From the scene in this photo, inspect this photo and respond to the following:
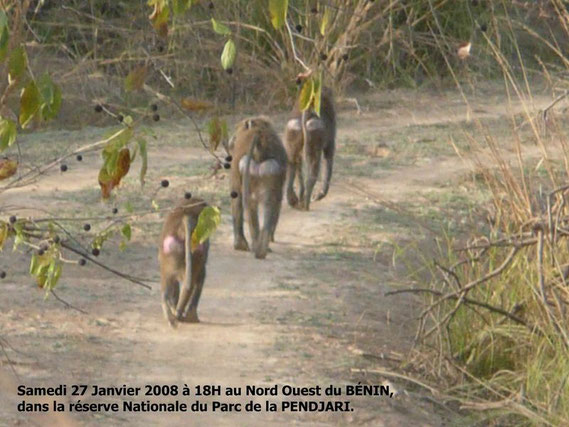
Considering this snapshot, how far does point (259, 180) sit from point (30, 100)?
177 inches

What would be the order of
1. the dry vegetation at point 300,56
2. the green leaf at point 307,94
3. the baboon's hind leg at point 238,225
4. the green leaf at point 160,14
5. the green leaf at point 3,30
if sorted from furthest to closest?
the dry vegetation at point 300,56 < the baboon's hind leg at point 238,225 < the green leaf at point 160,14 < the green leaf at point 307,94 < the green leaf at point 3,30

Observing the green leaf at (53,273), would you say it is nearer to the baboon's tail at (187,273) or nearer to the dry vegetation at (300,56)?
the baboon's tail at (187,273)

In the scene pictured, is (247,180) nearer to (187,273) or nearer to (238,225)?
(238,225)

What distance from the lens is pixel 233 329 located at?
705cm

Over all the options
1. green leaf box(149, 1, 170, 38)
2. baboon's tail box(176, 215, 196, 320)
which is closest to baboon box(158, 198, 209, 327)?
baboon's tail box(176, 215, 196, 320)

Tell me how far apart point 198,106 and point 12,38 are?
2.54 feet

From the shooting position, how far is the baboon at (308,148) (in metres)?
9.95

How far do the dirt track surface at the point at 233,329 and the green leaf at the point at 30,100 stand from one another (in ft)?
4.15

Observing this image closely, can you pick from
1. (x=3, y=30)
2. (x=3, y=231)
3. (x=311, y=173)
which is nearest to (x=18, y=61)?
(x=3, y=30)

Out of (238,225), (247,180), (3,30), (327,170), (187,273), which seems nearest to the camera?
(3,30)

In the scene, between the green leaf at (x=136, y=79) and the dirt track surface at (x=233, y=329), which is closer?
the green leaf at (x=136, y=79)

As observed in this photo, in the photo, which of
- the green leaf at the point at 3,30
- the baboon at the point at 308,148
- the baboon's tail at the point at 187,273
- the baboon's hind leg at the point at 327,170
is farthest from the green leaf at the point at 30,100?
the baboon's hind leg at the point at 327,170

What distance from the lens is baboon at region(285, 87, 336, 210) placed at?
32.6 ft

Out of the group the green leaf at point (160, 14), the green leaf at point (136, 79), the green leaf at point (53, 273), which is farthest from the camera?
the green leaf at point (53, 273)
